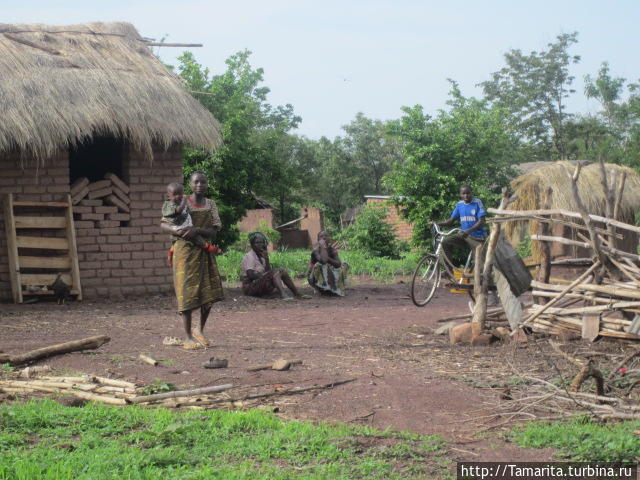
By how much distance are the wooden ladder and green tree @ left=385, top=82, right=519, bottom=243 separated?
8.07 meters

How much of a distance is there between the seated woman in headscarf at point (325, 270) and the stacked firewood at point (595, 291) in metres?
5.53

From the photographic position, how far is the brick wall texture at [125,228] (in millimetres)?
11648

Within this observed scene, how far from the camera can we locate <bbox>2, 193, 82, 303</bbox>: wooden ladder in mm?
11297

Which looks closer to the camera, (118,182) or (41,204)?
(41,204)

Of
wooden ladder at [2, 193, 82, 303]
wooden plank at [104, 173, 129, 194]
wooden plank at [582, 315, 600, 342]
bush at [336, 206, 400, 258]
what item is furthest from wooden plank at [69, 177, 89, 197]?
bush at [336, 206, 400, 258]

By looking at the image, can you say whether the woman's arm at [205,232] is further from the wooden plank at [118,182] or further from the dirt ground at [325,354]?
the wooden plank at [118,182]

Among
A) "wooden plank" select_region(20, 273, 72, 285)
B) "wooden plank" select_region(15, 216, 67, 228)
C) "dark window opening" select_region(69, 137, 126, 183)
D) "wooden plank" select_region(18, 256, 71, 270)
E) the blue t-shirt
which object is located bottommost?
"wooden plank" select_region(20, 273, 72, 285)

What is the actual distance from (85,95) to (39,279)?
2770 mm

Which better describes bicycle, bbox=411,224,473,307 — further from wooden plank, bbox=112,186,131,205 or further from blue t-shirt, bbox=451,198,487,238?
wooden plank, bbox=112,186,131,205

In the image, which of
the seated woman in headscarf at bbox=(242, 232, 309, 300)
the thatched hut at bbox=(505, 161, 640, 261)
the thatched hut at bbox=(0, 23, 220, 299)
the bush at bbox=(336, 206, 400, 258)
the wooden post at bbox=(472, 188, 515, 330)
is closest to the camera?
the wooden post at bbox=(472, 188, 515, 330)

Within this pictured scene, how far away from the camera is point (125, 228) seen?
12141 millimetres

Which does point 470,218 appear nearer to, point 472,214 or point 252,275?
point 472,214

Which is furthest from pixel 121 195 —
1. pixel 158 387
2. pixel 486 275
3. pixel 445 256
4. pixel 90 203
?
pixel 158 387

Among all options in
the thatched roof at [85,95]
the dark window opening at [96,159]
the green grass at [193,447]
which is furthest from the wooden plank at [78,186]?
the green grass at [193,447]
